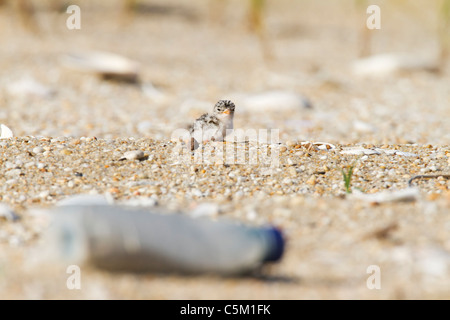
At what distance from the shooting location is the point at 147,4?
42.5 ft

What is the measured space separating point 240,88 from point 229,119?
3.73m

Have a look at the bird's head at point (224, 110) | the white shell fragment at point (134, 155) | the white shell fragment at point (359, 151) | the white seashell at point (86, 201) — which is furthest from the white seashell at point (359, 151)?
the white seashell at point (86, 201)

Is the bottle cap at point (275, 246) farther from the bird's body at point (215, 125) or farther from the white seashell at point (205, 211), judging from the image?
the bird's body at point (215, 125)

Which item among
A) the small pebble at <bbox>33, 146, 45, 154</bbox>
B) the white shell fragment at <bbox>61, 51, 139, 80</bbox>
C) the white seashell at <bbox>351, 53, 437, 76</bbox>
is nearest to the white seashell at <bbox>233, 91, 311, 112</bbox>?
the white shell fragment at <bbox>61, 51, 139, 80</bbox>

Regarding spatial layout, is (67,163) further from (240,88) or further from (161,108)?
(240,88)

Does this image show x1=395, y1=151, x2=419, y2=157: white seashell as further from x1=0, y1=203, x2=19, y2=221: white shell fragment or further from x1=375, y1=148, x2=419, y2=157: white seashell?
x1=0, y1=203, x2=19, y2=221: white shell fragment

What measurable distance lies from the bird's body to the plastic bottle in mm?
1754

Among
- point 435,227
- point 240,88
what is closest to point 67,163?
point 435,227

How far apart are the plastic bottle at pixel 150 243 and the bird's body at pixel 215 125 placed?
1.75 meters

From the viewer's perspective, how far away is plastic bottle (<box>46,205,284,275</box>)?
2.25m

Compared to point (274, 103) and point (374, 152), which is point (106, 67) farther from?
point (374, 152)

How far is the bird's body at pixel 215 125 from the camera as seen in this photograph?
4.09 m

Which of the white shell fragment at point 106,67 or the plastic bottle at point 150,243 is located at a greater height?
the white shell fragment at point 106,67
